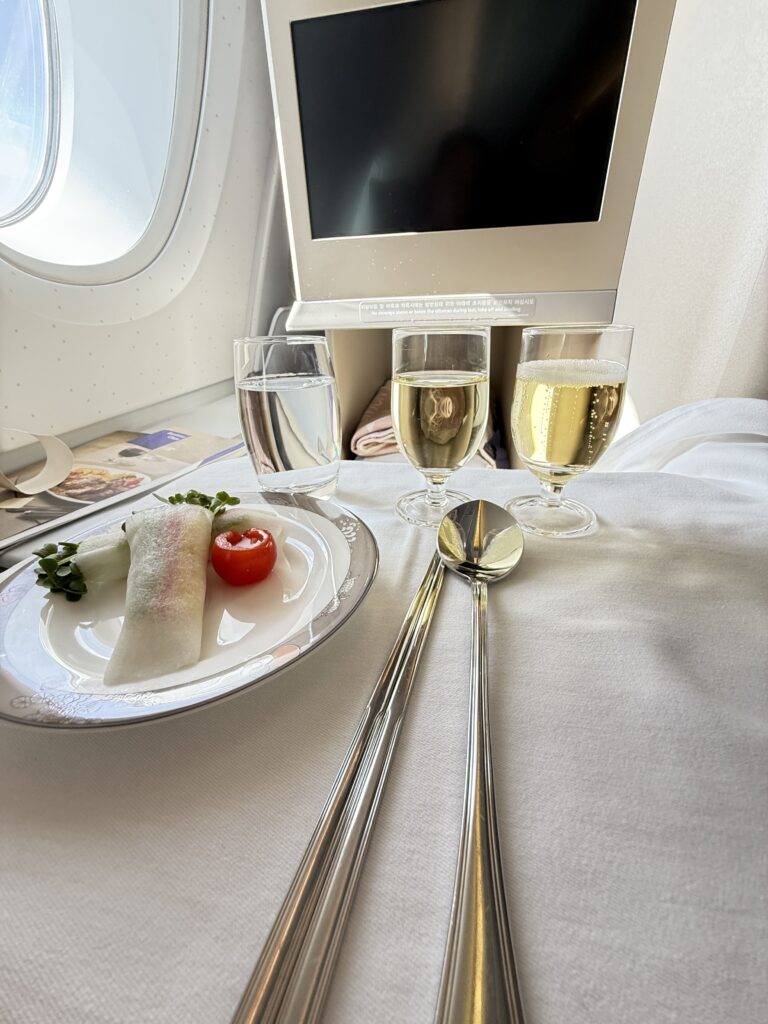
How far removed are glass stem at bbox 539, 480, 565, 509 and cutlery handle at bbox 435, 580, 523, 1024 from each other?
28 cm

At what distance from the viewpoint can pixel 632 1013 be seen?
0.44ft

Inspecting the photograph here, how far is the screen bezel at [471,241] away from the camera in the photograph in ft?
2.66

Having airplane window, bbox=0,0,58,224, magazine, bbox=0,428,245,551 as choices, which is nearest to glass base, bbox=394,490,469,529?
magazine, bbox=0,428,245,551

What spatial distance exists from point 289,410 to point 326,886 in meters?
0.39

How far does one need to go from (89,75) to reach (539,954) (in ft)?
5.27

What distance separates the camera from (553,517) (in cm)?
41

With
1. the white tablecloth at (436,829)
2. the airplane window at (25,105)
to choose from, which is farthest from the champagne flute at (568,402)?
the airplane window at (25,105)

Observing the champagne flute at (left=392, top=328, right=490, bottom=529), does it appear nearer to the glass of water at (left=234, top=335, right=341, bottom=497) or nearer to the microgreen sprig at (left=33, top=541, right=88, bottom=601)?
the glass of water at (left=234, top=335, right=341, bottom=497)

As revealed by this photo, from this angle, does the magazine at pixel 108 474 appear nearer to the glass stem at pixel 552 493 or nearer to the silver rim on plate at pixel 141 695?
the silver rim on plate at pixel 141 695

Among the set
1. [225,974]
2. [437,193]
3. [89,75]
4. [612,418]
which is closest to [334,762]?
[225,974]

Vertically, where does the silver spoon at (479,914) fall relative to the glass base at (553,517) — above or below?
above

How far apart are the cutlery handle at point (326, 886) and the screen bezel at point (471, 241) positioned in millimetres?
947

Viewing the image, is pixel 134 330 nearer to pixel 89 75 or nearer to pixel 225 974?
pixel 89 75

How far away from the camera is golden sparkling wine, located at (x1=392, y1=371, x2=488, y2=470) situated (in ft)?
1.41
